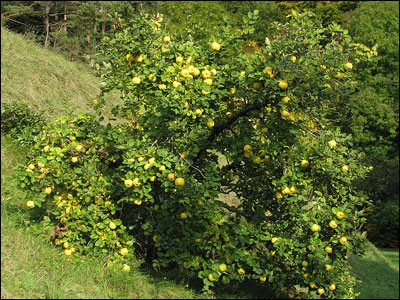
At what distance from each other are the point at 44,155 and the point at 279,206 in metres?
2.26

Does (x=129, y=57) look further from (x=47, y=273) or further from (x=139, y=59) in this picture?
(x=47, y=273)

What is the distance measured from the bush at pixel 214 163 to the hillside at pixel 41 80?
2.57m

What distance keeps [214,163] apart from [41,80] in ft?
16.6

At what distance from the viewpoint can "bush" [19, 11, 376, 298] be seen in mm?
3502

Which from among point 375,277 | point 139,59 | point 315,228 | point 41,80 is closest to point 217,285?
point 315,228

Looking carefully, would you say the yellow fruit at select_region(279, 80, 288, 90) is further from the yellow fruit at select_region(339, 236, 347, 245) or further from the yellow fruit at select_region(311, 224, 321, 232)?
the yellow fruit at select_region(339, 236, 347, 245)

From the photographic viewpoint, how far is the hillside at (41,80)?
266 inches

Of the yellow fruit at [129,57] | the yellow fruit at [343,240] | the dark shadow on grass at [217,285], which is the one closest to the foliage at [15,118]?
the yellow fruit at [129,57]

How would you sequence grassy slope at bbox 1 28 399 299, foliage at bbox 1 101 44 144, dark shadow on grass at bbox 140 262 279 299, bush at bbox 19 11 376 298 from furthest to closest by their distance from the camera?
foliage at bbox 1 101 44 144
dark shadow on grass at bbox 140 262 279 299
bush at bbox 19 11 376 298
grassy slope at bbox 1 28 399 299

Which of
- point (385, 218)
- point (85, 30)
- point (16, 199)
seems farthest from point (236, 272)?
point (385, 218)

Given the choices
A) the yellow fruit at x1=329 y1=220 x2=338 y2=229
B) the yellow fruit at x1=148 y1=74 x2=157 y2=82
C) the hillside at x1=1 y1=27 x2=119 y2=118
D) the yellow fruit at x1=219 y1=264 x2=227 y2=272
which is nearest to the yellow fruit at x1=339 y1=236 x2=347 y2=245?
the yellow fruit at x1=329 y1=220 x2=338 y2=229

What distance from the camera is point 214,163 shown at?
148 inches

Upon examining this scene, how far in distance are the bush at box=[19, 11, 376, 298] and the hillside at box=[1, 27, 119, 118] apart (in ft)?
8.42

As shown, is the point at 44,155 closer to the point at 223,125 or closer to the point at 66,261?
the point at 66,261
